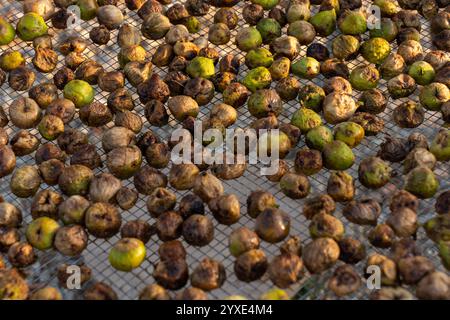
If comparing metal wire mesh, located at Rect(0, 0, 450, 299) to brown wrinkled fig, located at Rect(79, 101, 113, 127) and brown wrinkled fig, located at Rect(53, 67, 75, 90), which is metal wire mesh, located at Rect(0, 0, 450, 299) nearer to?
brown wrinkled fig, located at Rect(79, 101, 113, 127)

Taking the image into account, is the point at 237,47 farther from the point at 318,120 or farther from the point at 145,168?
the point at 145,168

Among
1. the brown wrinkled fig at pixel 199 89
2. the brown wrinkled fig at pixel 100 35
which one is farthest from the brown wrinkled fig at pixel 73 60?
the brown wrinkled fig at pixel 199 89

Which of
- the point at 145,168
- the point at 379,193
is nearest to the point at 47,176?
the point at 145,168

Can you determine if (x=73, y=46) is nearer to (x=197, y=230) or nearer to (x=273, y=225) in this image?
(x=197, y=230)

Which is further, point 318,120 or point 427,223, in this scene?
point 318,120

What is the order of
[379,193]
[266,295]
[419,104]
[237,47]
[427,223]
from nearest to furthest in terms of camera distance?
[266,295]
[427,223]
[379,193]
[419,104]
[237,47]

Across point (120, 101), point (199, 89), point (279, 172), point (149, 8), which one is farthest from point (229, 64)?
point (279, 172)

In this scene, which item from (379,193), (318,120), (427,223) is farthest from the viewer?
(318,120)
